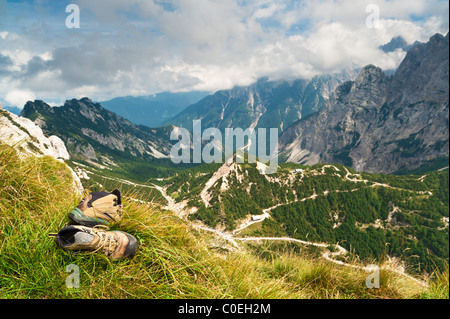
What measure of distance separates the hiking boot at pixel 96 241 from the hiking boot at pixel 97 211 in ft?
1.58

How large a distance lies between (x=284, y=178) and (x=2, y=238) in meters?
200

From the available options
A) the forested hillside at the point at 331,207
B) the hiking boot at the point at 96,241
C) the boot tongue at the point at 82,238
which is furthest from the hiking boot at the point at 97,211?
the forested hillside at the point at 331,207

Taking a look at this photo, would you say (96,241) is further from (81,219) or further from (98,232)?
(81,219)

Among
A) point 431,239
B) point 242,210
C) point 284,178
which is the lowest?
point 431,239

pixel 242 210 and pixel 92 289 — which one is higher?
pixel 92 289

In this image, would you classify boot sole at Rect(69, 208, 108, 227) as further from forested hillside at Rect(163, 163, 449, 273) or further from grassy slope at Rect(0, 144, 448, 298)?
forested hillside at Rect(163, 163, 449, 273)

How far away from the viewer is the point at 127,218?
4.50m

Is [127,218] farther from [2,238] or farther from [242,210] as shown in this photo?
[242,210]

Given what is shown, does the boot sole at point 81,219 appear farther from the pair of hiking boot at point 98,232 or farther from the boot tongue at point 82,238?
the boot tongue at point 82,238

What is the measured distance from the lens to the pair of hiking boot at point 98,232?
3.31 meters

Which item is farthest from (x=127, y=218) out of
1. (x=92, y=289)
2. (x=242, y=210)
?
(x=242, y=210)

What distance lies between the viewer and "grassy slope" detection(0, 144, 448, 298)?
312 cm

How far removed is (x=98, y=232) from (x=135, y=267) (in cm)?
81

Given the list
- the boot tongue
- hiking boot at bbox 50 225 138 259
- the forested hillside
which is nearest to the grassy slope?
hiking boot at bbox 50 225 138 259
